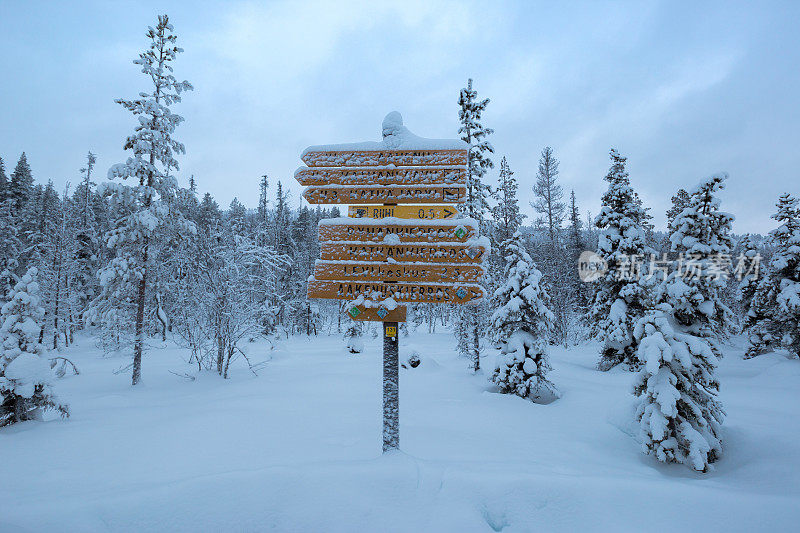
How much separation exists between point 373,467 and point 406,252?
2765 millimetres

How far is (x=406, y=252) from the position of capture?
196 inches

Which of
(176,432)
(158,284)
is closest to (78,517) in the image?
(176,432)

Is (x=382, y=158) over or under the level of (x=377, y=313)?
over

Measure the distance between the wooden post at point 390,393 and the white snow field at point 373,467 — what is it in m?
0.32

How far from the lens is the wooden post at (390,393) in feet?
16.6

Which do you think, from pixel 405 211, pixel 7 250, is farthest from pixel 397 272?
pixel 7 250

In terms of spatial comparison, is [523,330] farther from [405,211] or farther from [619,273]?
[405,211]

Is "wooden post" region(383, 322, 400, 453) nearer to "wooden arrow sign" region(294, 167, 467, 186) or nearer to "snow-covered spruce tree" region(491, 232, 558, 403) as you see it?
"wooden arrow sign" region(294, 167, 467, 186)

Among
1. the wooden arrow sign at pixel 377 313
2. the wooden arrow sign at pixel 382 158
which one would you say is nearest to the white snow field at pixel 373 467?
the wooden arrow sign at pixel 377 313

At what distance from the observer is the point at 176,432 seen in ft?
24.7

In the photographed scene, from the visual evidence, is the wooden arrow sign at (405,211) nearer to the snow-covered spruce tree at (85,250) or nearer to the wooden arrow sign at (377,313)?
the wooden arrow sign at (377,313)

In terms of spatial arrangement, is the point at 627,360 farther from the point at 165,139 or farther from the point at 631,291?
the point at 165,139

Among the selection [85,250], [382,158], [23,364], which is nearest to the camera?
[382,158]

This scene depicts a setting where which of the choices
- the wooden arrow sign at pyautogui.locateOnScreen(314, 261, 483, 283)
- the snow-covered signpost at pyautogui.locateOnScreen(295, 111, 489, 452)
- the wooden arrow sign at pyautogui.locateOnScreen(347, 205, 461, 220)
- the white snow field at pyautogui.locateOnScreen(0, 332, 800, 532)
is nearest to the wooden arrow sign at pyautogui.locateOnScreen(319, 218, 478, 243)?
the snow-covered signpost at pyautogui.locateOnScreen(295, 111, 489, 452)
